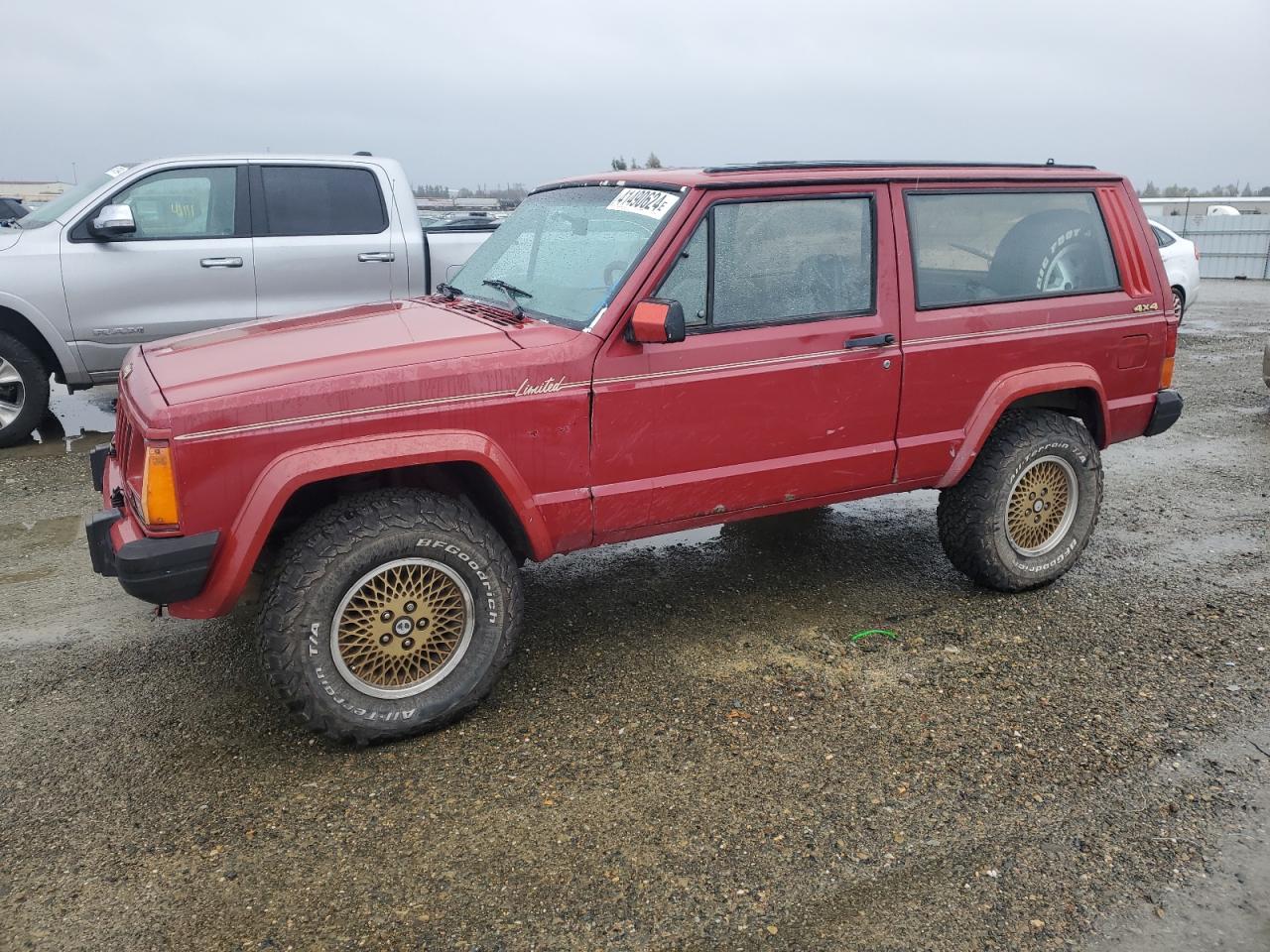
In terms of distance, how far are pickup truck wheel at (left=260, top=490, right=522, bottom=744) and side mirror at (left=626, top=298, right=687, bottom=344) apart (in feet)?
2.86

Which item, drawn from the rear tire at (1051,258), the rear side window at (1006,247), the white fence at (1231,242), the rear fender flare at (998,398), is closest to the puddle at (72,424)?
the rear side window at (1006,247)

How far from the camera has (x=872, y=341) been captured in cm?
396

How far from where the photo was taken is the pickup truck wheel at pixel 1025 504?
4.41 m

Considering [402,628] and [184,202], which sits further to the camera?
[184,202]

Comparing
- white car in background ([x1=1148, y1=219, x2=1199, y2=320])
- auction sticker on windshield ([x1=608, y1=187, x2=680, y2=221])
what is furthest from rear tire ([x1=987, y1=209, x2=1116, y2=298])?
white car in background ([x1=1148, y1=219, x2=1199, y2=320])

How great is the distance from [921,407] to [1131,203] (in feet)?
5.34

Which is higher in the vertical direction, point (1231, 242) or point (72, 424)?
point (1231, 242)

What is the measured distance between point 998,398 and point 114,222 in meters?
5.89

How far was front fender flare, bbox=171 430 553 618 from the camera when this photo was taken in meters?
3.04

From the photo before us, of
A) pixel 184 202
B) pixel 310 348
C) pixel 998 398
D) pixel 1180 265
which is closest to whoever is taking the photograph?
pixel 310 348

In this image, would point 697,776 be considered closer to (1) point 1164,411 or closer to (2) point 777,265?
(2) point 777,265

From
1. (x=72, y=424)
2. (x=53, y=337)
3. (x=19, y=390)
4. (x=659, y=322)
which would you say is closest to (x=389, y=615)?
(x=659, y=322)

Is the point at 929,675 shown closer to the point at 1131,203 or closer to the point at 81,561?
the point at 1131,203

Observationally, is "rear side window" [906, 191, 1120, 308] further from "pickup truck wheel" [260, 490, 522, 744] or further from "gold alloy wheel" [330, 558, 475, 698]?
"gold alloy wheel" [330, 558, 475, 698]
